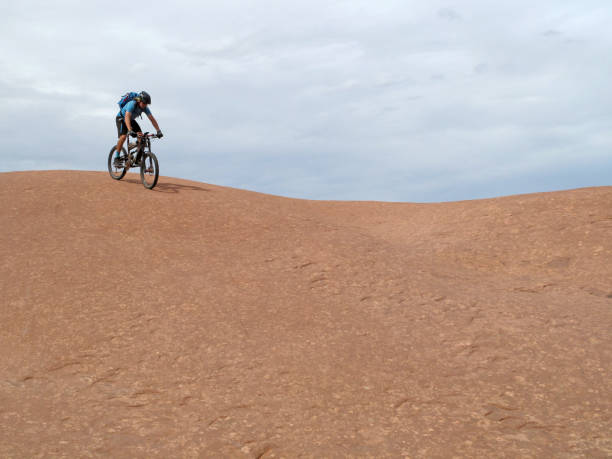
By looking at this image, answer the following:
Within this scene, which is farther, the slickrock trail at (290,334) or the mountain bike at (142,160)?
the mountain bike at (142,160)

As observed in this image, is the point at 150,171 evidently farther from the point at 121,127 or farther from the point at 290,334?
the point at 290,334

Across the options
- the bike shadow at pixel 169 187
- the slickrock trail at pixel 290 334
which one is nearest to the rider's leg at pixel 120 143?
the bike shadow at pixel 169 187

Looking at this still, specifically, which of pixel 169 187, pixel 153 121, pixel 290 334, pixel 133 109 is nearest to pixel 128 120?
pixel 133 109

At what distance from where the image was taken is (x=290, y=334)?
21.1 feet

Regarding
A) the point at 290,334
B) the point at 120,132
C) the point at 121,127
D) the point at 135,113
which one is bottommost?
the point at 290,334

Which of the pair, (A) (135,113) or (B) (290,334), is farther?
(A) (135,113)

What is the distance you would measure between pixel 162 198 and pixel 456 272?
6.60 metres

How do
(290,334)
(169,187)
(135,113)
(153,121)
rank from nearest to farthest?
1. (290,334)
2. (153,121)
3. (135,113)
4. (169,187)

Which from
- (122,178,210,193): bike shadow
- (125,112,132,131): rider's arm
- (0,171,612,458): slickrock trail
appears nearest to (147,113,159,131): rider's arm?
(125,112,132,131): rider's arm

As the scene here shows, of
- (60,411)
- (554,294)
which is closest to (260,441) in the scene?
(60,411)

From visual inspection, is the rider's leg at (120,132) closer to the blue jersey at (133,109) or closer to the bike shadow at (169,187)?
the blue jersey at (133,109)

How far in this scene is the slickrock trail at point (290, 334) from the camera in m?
4.51

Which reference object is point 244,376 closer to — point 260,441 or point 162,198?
point 260,441

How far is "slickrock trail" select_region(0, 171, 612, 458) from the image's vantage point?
177 inches
